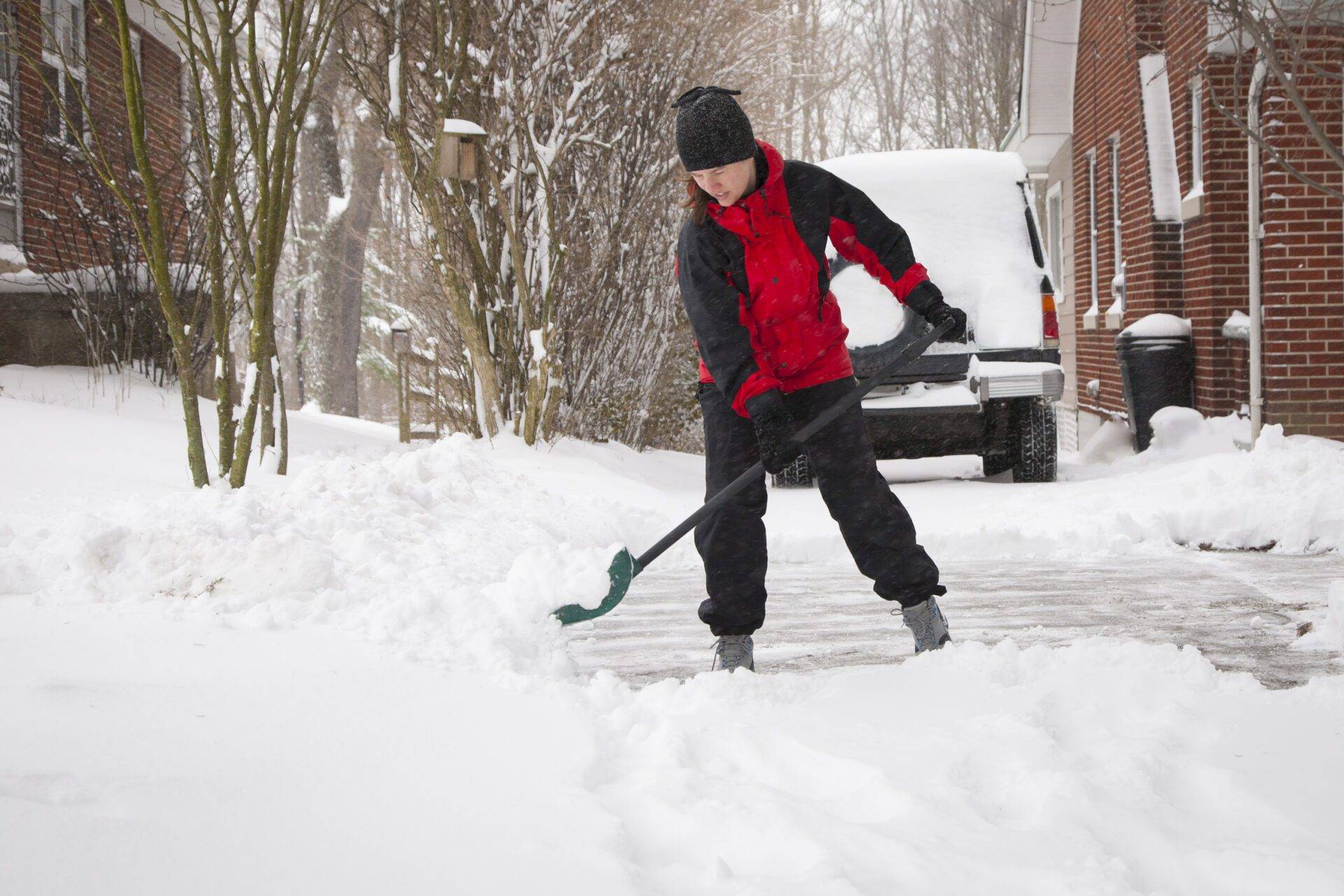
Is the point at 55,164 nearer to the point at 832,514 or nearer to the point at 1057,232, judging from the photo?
the point at 832,514

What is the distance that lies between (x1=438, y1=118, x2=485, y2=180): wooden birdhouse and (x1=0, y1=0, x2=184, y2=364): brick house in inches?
90.8

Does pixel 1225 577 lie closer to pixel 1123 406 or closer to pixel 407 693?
pixel 407 693

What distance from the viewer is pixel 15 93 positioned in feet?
38.9

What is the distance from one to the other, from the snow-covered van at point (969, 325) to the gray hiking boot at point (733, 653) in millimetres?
4587

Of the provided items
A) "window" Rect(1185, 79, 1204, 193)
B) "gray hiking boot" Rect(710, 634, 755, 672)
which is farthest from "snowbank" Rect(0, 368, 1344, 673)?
"window" Rect(1185, 79, 1204, 193)

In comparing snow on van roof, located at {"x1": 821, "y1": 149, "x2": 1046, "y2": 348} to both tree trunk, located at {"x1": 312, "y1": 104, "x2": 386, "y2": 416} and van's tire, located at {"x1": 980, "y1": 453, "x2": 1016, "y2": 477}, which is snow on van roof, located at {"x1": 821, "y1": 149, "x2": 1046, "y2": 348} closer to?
van's tire, located at {"x1": 980, "y1": 453, "x2": 1016, "y2": 477}

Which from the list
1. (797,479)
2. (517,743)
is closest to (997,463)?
(797,479)

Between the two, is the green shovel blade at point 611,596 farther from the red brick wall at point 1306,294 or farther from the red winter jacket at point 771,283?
the red brick wall at point 1306,294

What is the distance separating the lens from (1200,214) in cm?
1023

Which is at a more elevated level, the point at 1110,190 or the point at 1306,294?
the point at 1110,190

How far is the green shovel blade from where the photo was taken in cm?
417

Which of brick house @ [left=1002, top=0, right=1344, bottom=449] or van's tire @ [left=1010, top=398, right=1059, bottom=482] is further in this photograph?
brick house @ [left=1002, top=0, right=1344, bottom=449]

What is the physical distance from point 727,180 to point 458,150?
19.1 feet

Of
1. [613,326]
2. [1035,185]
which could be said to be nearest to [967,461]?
[613,326]
